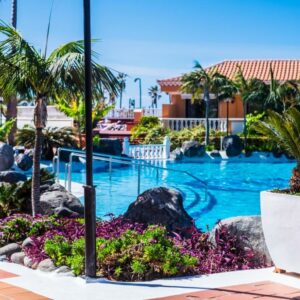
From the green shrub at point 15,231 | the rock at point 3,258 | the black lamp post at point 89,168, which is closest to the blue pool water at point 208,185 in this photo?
the green shrub at point 15,231

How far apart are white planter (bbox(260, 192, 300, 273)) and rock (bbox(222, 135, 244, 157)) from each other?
956 inches

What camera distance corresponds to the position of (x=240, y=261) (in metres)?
8.19

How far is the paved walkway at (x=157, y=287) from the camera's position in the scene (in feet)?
20.9

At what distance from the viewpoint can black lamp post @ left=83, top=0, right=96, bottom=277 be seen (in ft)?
22.7

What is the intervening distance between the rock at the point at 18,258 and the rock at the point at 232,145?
23789mm

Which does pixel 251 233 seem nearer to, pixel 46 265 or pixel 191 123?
pixel 46 265

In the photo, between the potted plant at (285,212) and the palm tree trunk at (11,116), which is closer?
the potted plant at (285,212)

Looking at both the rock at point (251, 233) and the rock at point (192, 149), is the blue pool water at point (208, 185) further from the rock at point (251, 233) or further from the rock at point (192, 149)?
the rock at point (251, 233)

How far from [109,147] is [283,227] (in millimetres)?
22850

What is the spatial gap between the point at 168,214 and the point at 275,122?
3047mm

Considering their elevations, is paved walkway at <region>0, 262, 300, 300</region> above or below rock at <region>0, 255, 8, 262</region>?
above

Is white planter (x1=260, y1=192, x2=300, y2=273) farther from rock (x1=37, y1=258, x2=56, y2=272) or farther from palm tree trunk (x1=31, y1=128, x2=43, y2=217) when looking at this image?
palm tree trunk (x1=31, y1=128, x2=43, y2=217)

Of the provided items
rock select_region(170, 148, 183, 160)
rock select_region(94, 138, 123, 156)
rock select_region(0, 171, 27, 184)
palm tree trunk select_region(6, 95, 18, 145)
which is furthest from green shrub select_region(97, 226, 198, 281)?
rock select_region(170, 148, 183, 160)

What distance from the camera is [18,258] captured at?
27.0 feet
